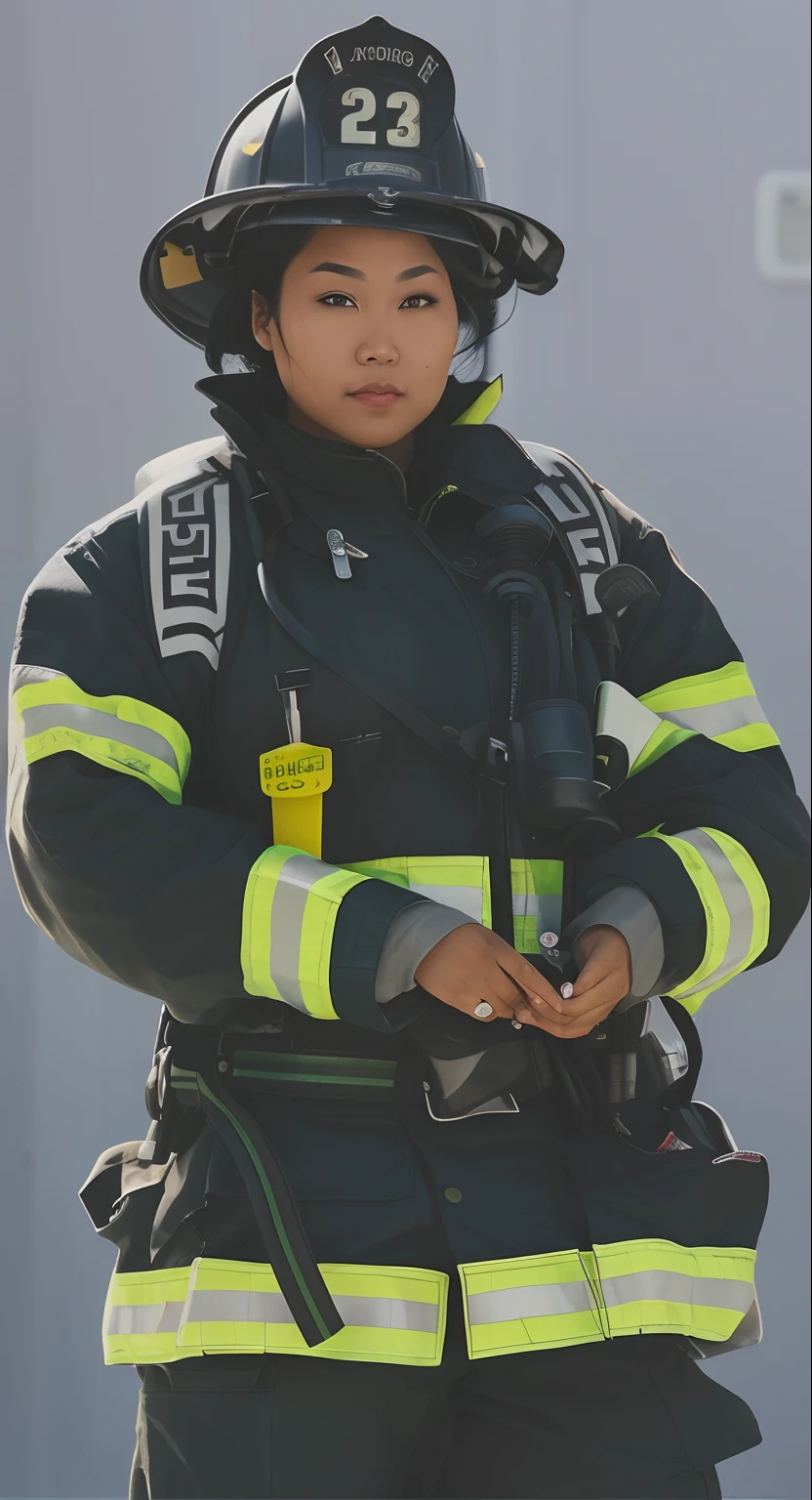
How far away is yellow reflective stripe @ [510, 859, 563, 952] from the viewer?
1.44 metres

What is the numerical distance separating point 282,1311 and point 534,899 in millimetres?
377

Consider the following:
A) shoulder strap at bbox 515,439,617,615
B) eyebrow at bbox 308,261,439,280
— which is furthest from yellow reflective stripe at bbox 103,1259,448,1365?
eyebrow at bbox 308,261,439,280

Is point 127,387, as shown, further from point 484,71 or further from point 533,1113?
point 533,1113

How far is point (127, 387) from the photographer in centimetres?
247

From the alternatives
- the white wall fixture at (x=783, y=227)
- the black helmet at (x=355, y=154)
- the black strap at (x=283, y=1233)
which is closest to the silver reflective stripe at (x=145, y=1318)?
the black strap at (x=283, y=1233)

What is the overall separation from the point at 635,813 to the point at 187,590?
440mm

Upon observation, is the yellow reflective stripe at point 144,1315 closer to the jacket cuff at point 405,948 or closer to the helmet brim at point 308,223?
the jacket cuff at point 405,948

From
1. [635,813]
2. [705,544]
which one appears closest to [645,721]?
[635,813]

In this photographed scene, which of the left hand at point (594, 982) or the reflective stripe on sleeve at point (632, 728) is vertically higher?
the reflective stripe on sleeve at point (632, 728)

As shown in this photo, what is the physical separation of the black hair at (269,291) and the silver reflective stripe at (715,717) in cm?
45

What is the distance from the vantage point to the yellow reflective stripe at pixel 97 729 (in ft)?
4.48

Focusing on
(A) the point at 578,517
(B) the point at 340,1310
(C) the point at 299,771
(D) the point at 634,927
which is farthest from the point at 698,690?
(B) the point at 340,1310

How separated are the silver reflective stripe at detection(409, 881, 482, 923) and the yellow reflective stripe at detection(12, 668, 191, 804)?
0.71 ft

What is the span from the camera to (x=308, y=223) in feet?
4.84
